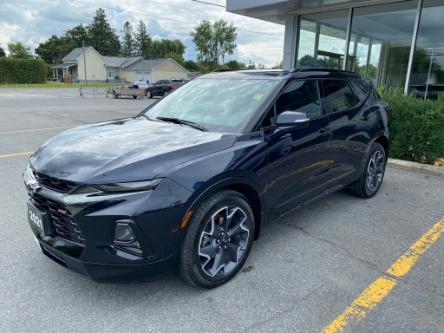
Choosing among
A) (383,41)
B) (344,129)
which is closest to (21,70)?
(383,41)

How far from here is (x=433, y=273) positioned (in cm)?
310

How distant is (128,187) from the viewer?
2271 millimetres

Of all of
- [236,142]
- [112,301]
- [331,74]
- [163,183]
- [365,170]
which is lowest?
[112,301]

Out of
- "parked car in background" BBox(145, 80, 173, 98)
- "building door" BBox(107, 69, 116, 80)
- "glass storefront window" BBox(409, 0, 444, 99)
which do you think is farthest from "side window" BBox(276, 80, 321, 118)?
"building door" BBox(107, 69, 116, 80)

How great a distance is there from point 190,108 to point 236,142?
0.96 m

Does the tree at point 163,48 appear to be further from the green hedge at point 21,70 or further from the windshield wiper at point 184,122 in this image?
the windshield wiper at point 184,122

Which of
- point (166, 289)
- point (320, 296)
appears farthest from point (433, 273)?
point (166, 289)

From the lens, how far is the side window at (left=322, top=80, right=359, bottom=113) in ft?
13.1

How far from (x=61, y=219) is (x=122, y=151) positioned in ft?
2.07

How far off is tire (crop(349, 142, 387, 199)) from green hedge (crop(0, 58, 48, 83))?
53471mm

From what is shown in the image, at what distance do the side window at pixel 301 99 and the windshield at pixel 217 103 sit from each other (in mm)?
172

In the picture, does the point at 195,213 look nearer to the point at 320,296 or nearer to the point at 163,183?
the point at 163,183

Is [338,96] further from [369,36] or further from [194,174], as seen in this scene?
[369,36]

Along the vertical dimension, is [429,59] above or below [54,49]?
below
